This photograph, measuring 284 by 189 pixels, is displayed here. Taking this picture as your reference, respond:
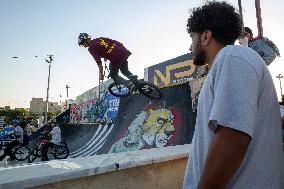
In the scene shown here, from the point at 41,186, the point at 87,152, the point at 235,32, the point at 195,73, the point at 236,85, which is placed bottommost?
the point at 87,152

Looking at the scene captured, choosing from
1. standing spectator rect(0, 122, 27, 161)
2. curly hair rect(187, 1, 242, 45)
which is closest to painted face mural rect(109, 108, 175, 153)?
standing spectator rect(0, 122, 27, 161)

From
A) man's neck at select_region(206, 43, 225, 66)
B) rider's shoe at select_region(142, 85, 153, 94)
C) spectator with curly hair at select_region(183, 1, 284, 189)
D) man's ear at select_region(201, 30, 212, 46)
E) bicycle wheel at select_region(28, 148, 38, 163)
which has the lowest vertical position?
bicycle wheel at select_region(28, 148, 38, 163)

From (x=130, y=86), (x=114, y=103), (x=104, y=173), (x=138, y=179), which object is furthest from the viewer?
(x=114, y=103)

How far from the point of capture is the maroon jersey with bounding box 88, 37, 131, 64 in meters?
6.86

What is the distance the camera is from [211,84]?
47.4 inches

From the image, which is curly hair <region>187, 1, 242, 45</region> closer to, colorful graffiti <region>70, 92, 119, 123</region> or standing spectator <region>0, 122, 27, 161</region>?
standing spectator <region>0, 122, 27, 161</region>

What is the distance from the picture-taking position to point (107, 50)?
271 inches

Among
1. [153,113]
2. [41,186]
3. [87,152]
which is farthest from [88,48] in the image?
[87,152]

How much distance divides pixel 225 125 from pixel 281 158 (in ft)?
1.29

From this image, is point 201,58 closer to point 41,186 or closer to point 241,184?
point 241,184

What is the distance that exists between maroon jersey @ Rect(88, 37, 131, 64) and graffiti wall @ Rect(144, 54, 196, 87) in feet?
32.4

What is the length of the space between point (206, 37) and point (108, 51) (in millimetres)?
5621

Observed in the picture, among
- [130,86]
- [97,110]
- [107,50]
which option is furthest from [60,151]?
[97,110]

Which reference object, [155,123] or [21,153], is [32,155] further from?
[155,123]
